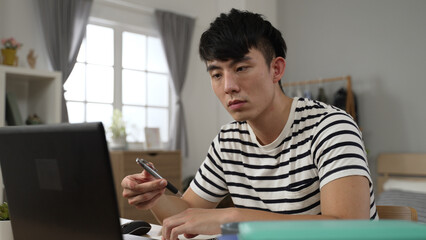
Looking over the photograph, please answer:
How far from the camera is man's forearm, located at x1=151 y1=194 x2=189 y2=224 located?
1.33 meters

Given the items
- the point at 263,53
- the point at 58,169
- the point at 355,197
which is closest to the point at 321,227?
the point at 58,169

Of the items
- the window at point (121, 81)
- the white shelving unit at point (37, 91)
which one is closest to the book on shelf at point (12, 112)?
the white shelving unit at point (37, 91)

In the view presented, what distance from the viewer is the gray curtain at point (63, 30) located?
376cm

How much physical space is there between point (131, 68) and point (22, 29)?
1194mm

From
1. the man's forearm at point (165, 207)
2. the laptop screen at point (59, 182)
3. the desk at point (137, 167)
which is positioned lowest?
the desk at point (137, 167)

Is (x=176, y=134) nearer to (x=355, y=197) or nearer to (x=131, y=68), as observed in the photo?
(x=131, y=68)

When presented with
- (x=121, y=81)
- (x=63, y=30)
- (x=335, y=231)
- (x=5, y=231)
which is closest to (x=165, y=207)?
(x=5, y=231)

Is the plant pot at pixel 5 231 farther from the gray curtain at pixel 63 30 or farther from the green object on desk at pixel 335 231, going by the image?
the gray curtain at pixel 63 30

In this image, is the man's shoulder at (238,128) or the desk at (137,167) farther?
the desk at (137,167)

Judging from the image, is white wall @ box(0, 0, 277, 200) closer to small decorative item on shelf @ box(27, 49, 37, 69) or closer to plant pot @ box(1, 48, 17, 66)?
small decorative item on shelf @ box(27, 49, 37, 69)

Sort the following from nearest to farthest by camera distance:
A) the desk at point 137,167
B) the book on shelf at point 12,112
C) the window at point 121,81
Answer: the book on shelf at point 12,112
the desk at point 137,167
the window at point 121,81

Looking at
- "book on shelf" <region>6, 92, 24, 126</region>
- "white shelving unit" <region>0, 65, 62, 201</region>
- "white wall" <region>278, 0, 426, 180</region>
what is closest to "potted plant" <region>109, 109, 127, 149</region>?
"white shelving unit" <region>0, 65, 62, 201</region>

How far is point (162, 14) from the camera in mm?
4641

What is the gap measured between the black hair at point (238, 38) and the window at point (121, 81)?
3.02m
